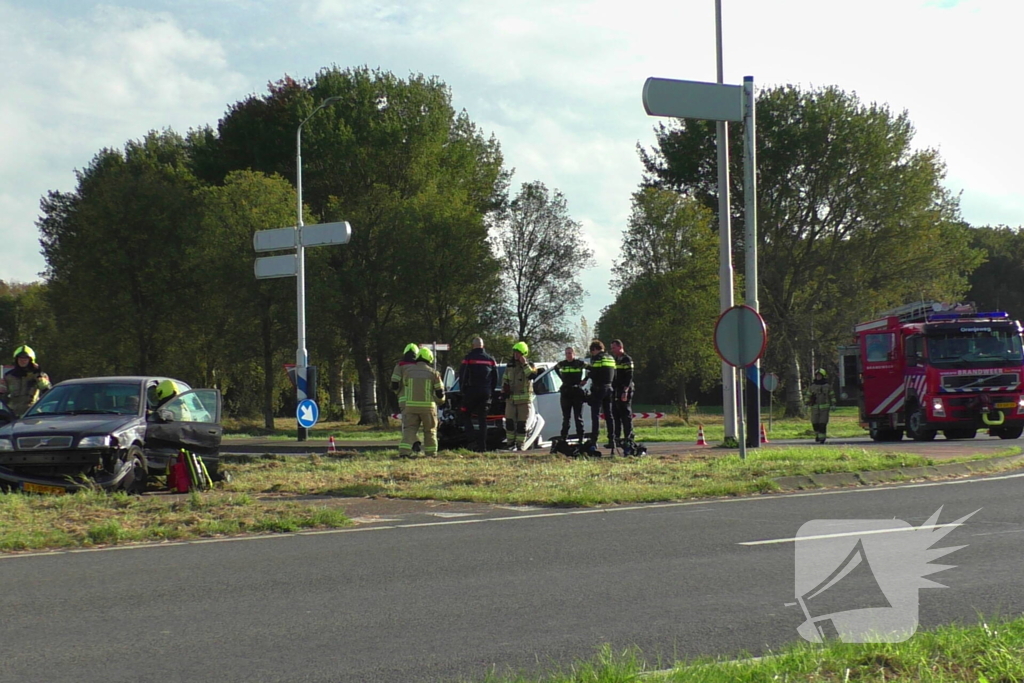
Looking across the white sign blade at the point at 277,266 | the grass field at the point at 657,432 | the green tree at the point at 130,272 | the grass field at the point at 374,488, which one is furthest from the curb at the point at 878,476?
the green tree at the point at 130,272

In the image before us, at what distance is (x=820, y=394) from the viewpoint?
25.6 meters

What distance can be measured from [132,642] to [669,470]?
30.9ft

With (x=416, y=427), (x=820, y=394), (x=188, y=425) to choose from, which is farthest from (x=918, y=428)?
(x=188, y=425)

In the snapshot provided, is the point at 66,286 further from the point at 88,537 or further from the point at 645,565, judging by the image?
the point at 645,565

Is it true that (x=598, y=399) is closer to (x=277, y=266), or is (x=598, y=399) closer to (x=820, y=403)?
(x=820, y=403)

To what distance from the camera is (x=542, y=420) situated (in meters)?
20.0

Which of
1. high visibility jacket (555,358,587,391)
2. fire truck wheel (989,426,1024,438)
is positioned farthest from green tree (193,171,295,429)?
fire truck wheel (989,426,1024,438)

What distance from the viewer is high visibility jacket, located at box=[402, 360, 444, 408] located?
17234 mm

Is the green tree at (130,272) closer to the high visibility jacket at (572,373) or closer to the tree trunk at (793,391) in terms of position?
the tree trunk at (793,391)

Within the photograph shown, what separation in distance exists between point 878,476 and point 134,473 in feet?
29.5

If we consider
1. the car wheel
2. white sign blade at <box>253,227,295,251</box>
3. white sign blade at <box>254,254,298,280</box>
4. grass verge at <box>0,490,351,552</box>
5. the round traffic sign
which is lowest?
grass verge at <box>0,490,351,552</box>

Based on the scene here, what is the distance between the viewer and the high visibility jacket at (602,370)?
659 inches

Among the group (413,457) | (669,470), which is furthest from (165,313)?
(669,470)

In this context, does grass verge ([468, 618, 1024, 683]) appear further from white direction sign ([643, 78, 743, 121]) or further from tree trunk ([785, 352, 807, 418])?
tree trunk ([785, 352, 807, 418])
